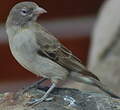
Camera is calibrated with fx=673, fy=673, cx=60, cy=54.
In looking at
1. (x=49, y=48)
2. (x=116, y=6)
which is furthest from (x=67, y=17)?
(x=49, y=48)

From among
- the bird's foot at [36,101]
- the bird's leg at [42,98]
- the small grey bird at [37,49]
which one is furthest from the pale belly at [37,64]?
the bird's foot at [36,101]

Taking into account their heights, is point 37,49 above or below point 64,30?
above

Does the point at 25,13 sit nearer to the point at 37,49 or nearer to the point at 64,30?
the point at 37,49

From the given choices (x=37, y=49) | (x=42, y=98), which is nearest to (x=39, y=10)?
(x=37, y=49)

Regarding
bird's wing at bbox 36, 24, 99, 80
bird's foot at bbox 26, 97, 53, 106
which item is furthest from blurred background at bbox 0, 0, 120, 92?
bird's foot at bbox 26, 97, 53, 106

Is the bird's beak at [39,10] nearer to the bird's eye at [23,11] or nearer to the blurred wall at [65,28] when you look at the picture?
the bird's eye at [23,11]

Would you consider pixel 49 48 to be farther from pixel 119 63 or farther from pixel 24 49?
pixel 119 63
